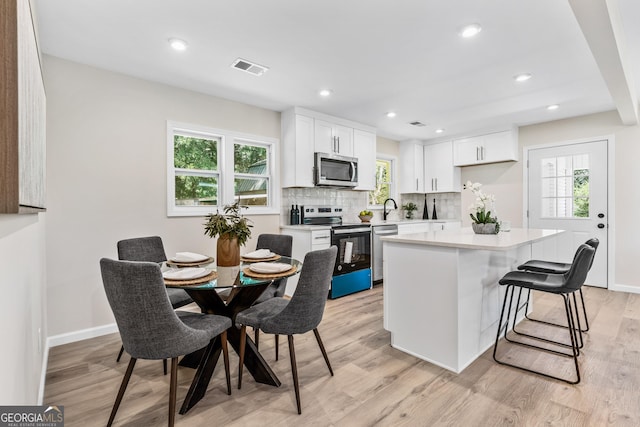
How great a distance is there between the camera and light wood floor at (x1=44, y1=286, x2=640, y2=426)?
1767mm

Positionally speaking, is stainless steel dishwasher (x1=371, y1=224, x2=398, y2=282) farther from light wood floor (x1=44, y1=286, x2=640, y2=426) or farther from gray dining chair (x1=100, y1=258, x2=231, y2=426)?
gray dining chair (x1=100, y1=258, x2=231, y2=426)

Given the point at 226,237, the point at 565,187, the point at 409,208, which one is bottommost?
the point at 226,237

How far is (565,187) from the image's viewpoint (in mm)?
4633

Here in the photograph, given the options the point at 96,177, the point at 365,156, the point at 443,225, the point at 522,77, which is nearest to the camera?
the point at 96,177

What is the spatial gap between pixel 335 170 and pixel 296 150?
0.67m

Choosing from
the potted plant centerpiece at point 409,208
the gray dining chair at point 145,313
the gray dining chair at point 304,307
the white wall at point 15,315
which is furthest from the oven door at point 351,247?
the white wall at point 15,315

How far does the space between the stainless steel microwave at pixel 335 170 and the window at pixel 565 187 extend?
2.86 meters

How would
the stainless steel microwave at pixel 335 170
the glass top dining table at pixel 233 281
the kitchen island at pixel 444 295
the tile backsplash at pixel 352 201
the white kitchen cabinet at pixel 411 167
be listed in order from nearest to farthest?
the glass top dining table at pixel 233 281
the kitchen island at pixel 444 295
the stainless steel microwave at pixel 335 170
the tile backsplash at pixel 352 201
the white kitchen cabinet at pixel 411 167

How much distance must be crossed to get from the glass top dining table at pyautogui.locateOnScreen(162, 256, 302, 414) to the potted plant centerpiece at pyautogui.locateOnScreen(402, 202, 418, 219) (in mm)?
4220

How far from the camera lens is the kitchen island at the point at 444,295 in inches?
87.9

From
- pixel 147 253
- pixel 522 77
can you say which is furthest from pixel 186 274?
pixel 522 77

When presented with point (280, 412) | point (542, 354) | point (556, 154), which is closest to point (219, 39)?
point (280, 412)

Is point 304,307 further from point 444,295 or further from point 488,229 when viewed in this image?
point 488,229

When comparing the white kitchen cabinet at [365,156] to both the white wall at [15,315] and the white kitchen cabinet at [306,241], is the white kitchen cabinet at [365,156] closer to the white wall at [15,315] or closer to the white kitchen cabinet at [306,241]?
the white kitchen cabinet at [306,241]
